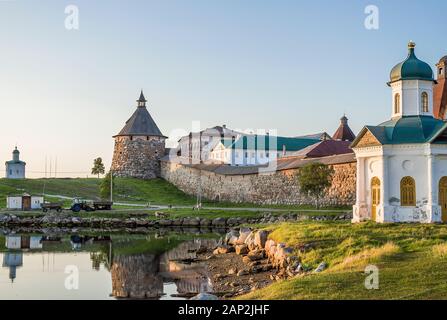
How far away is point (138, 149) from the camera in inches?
2889

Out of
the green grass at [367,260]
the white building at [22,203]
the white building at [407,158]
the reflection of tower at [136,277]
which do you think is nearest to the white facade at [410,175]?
the white building at [407,158]

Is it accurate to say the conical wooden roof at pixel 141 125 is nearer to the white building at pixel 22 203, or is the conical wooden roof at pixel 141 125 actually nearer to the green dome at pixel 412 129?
the white building at pixel 22 203

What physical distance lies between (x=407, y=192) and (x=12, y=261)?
55.1 feet

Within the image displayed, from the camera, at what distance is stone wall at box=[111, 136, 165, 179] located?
73.1m

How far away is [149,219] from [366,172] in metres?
22.5

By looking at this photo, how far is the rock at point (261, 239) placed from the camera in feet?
83.0

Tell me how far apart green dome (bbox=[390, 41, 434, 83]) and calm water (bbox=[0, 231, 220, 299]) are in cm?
1190

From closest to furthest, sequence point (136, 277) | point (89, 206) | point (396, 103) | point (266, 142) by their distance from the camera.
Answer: point (136, 277) → point (396, 103) → point (89, 206) → point (266, 142)

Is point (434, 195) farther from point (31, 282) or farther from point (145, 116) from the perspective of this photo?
point (145, 116)

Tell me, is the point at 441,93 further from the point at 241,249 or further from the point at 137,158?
the point at 137,158

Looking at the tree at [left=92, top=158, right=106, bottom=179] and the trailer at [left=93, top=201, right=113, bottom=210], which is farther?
the tree at [left=92, top=158, right=106, bottom=179]

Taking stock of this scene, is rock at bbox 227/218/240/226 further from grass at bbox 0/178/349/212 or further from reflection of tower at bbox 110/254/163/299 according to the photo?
reflection of tower at bbox 110/254/163/299

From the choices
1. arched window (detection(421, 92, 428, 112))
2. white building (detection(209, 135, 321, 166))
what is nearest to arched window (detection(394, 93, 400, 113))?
arched window (detection(421, 92, 428, 112))

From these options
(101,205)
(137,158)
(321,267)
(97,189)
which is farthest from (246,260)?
(137,158)
